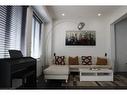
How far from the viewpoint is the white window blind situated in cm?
294

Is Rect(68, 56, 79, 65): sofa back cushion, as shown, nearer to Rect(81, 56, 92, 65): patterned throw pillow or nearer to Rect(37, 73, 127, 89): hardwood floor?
Rect(81, 56, 92, 65): patterned throw pillow

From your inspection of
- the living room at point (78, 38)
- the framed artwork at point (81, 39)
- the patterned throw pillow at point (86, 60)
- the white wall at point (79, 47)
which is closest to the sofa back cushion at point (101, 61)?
the living room at point (78, 38)

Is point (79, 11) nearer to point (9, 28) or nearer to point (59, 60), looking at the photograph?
point (59, 60)

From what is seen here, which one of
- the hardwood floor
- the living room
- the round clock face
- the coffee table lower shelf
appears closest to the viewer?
the hardwood floor

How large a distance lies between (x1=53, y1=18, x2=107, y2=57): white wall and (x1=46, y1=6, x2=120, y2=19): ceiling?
13.0 inches

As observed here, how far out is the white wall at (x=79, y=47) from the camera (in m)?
6.72

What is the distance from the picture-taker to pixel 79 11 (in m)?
5.83

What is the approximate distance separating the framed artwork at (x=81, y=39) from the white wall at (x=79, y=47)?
0.13 metres

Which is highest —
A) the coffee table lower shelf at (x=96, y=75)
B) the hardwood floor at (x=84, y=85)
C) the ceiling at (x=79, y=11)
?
the ceiling at (x=79, y=11)

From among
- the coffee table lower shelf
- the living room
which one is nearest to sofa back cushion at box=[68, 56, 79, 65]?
the living room

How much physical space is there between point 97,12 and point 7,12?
12.2 ft

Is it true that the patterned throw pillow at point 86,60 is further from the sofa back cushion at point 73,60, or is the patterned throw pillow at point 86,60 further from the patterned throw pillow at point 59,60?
the patterned throw pillow at point 59,60

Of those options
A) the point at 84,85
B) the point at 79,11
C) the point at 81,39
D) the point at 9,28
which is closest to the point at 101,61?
the point at 81,39
